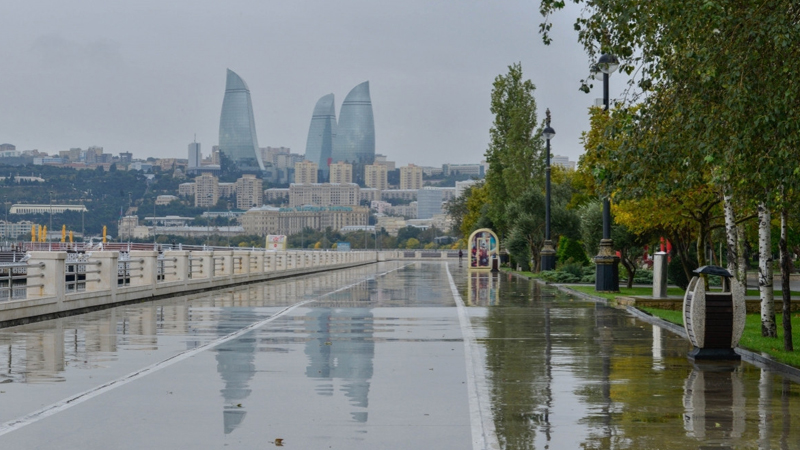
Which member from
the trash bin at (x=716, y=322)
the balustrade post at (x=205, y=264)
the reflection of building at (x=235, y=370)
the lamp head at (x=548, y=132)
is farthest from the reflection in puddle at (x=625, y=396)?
the lamp head at (x=548, y=132)

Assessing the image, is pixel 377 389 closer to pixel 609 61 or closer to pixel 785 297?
pixel 785 297

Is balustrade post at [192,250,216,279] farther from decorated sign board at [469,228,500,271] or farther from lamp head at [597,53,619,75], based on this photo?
decorated sign board at [469,228,500,271]

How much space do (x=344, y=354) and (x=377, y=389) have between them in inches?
148

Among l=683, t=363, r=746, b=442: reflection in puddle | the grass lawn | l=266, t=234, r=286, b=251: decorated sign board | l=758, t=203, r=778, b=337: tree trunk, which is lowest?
l=683, t=363, r=746, b=442: reflection in puddle

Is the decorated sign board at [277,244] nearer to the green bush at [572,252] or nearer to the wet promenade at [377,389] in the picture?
the green bush at [572,252]

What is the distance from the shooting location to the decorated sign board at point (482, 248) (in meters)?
73.9

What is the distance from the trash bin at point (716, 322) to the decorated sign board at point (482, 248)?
5798cm

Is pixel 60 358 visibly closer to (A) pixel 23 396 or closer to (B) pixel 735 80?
(A) pixel 23 396

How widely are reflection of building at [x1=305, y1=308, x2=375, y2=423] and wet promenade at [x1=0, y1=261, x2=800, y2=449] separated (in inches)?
2.0

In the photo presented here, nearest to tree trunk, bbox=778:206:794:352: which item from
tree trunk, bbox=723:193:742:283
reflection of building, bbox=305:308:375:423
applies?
tree trunk, bbox=723:193:742:283

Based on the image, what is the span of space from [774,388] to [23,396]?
8.42 meters

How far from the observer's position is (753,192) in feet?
50.0

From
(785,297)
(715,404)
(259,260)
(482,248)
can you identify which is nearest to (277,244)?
(482,248)

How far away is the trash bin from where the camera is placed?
1526 cm
